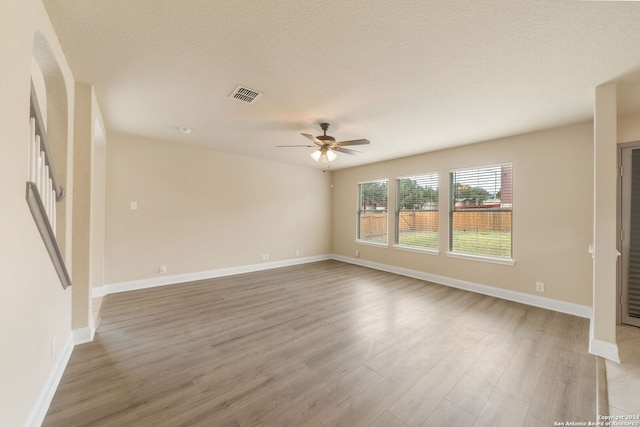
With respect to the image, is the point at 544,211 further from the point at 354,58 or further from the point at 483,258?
the point at 354,58

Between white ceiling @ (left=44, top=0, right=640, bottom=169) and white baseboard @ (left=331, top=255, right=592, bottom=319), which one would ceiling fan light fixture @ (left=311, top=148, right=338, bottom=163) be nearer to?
white ceiling @ (left=44, top=0, right=640, bottom=169)

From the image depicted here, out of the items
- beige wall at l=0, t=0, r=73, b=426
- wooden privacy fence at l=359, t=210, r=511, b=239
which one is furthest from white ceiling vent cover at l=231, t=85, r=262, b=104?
wooden privacy fence at l=359, t=210, r=511, b=239

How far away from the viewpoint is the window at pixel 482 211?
398 cm

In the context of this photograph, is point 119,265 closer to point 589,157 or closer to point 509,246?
point 509,246

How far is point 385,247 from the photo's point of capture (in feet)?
18.9

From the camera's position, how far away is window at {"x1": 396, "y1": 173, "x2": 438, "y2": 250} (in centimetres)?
494

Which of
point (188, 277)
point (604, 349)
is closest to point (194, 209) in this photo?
point (188, 277)

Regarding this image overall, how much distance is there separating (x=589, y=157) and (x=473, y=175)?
55.4 inches

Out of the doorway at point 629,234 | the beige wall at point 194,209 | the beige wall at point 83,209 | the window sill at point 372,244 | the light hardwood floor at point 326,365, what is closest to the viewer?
the light hardwood floor at point 326,365

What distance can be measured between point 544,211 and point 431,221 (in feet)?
5.72

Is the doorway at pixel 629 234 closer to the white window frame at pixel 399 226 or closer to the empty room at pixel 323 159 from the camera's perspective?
the empty room at pixel 323 159

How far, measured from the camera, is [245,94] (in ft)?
8.62

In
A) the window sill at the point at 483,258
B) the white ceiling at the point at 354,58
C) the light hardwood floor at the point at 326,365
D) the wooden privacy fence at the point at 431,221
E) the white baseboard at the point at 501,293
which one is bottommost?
the light hardwood floor at the point at 326,365

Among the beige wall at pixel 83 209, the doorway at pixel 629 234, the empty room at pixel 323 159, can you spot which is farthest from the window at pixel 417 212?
the beige wall at pixel 83 209
